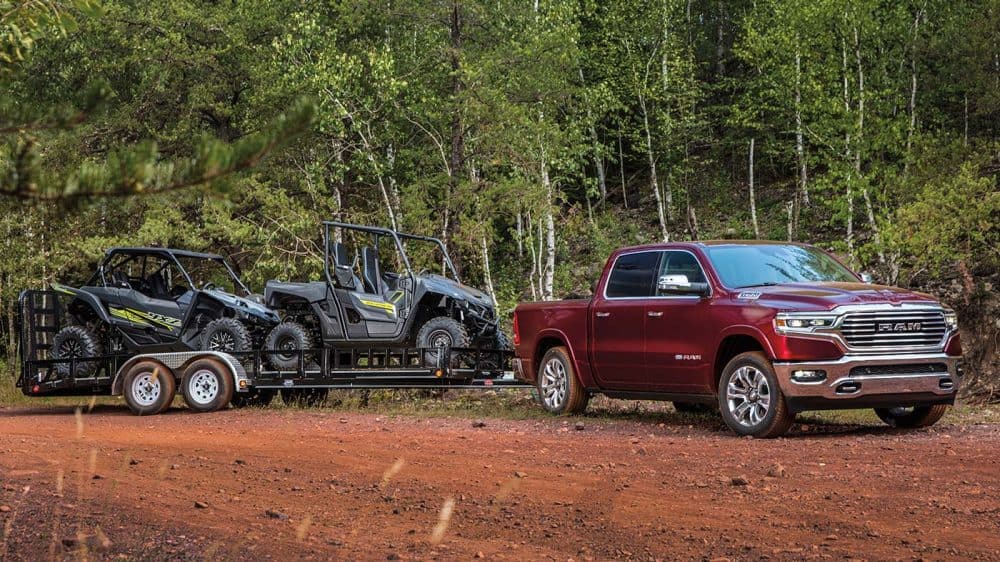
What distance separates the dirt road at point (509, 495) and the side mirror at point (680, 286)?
1.52 m

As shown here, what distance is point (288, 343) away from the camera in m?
17.5

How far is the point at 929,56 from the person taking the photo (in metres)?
33.8

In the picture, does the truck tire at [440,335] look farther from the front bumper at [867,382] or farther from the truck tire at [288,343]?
the front bumper at [867,382]

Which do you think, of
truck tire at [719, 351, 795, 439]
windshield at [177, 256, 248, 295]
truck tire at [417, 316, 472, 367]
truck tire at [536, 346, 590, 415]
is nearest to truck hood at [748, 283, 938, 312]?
truck tire at [719, 351, 795, 439]

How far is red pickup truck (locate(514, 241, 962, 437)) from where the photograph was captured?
11.3m

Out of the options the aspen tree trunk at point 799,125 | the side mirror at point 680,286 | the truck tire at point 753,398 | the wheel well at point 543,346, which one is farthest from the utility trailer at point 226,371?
the aspen tree trunk at point 799,125

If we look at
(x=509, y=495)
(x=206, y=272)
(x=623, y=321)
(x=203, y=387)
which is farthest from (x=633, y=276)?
(x=206, y=272)

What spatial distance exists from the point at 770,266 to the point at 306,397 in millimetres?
8877

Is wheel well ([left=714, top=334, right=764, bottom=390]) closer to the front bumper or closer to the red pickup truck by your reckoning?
the red pickup truck

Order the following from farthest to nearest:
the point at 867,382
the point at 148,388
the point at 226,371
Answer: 1. the point at 148,388
2. the point at 226,371
3. the point at 867,382

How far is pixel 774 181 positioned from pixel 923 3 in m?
11.1

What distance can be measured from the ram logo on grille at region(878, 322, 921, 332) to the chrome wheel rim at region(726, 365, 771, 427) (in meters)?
1.23

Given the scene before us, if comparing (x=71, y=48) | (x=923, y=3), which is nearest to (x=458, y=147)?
(x=71, y=48)

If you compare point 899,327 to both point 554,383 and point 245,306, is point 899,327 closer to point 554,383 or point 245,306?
point 554,383
